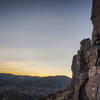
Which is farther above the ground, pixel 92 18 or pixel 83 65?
pixel 92 18

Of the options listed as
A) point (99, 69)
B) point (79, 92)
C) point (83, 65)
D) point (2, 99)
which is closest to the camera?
point (99, 69)

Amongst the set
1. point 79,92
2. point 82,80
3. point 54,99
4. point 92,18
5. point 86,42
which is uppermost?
point 92,18

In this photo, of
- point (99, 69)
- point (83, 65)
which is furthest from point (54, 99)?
point (99, 69)

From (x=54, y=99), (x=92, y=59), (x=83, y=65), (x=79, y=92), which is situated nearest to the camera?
(x=92, y=59)

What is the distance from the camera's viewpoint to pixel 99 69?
44.1 meters

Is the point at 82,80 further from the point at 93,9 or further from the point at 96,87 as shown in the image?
the point at 93,9

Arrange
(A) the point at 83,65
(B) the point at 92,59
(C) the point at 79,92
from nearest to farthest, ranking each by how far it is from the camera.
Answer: (B) the point at 92,59, (C) the point at 79,92, (A) the point at 83,65

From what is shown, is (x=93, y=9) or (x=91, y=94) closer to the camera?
(x=91, y=94)

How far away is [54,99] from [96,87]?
38.2 metres

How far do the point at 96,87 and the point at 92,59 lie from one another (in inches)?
331

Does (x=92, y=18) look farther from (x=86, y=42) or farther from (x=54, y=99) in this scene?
(x=54, y=99)

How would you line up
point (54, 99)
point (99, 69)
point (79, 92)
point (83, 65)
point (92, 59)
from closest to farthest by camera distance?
point (99, 69) → point (92, 59) → point (79, 92) → point (83, 65) → point (54, 99)

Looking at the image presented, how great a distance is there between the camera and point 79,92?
196 feet

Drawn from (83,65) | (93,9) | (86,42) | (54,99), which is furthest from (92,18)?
(54,99)
